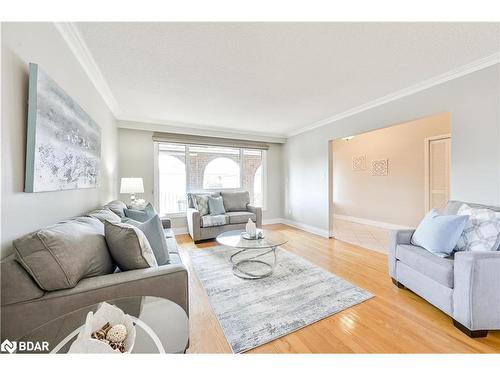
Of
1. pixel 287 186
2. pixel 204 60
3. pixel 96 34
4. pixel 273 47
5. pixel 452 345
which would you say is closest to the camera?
pixel 452 345

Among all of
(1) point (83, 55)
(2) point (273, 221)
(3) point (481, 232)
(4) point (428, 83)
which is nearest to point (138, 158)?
(1) point (83, 55)

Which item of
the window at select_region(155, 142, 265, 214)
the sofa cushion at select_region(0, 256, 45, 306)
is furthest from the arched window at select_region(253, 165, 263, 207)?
the sofa cushion at select_region(0, 256, 45, 306)

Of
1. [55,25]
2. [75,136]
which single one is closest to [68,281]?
[75,136]

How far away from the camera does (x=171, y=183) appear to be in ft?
14.0

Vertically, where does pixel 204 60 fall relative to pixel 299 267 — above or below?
above

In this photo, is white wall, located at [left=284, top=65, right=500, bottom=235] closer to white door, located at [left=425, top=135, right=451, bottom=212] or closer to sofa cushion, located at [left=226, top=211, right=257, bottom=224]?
white door, located at [left=425, top=135, right=451, bottom=212]

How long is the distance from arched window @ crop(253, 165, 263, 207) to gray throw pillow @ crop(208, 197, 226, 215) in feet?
4.47

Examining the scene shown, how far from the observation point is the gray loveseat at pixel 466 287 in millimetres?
1362

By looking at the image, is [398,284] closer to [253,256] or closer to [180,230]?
[253,256]

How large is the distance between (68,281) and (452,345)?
2.39 meters

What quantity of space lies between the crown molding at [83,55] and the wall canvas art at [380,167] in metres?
5.62

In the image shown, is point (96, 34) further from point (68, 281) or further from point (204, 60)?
point (68, 281)

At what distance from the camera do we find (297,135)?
15.6 ft

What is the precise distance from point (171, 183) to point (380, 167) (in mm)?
5013
